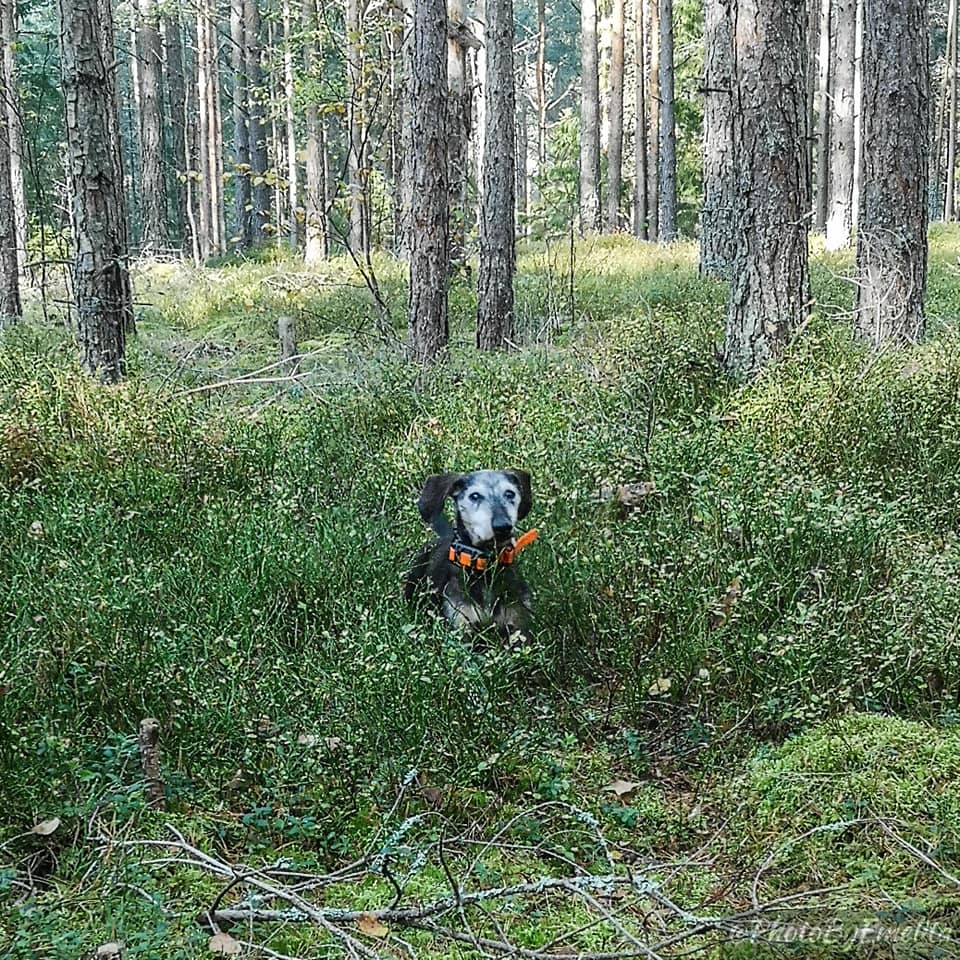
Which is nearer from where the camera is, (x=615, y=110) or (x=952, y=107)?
(x=615, y=110)

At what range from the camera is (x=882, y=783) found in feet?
10.9

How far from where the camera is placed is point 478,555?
4.85 m

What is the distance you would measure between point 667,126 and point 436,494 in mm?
22120

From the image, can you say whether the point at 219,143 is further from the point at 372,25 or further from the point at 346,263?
the point at 372,25

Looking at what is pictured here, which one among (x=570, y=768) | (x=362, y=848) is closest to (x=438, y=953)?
(x=362, y=848)

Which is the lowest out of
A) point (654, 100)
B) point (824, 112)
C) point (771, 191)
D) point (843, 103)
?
point (771, 191)

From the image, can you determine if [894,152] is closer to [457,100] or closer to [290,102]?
[457,100]

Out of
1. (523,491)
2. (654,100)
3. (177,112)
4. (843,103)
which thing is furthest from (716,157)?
(177,112)

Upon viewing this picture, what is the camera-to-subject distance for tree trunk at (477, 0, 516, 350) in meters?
11.9

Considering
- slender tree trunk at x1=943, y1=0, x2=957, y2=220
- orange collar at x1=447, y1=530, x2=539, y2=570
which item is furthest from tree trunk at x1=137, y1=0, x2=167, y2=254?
slender tree trunk at x1=943, y1=0, x2=957, y2=220

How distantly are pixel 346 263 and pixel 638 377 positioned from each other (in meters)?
13.0

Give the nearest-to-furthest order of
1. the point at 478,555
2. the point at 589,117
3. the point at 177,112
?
the point at 478,555 → the point at 589,117 → the point at 177,112

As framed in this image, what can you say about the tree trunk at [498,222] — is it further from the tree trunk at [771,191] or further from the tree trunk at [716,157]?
the tree trunk at [771,191]

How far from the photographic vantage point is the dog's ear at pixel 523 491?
530 cm
